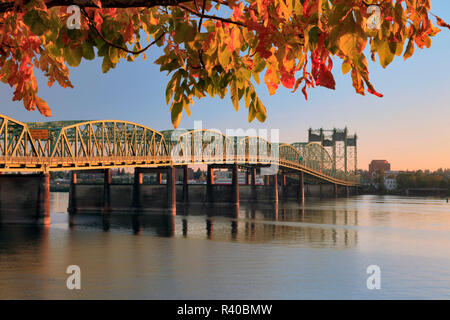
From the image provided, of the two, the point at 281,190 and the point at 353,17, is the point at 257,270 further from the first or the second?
the point at 281,190

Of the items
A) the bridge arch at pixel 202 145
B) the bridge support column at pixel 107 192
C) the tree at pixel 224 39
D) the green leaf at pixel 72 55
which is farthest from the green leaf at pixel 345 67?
the bridge arch at pixel 202 145

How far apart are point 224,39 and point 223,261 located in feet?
143

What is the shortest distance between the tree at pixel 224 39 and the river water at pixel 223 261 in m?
28.7

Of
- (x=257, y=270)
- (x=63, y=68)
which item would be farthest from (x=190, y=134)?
(x=63, y=68)

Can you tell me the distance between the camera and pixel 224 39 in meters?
6.70

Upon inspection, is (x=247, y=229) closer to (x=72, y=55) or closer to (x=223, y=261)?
(x=223, y=261)

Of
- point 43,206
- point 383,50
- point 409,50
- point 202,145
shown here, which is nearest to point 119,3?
point 383,50

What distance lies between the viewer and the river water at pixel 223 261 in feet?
120

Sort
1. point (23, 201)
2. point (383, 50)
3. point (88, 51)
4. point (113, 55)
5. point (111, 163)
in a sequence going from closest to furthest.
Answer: point (383, 50) → point (88, 51) → point (113, 55) → point (23, 201) → point (111, 163)

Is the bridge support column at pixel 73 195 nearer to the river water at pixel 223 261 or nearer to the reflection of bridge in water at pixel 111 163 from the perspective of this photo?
the reflection of bridge in water at pixel 111 163

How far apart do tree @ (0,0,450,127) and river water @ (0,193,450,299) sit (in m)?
28.7

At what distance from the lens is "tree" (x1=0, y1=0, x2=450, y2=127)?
16.5 ft

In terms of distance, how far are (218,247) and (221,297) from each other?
923 inches

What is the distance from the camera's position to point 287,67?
612 centimetres
